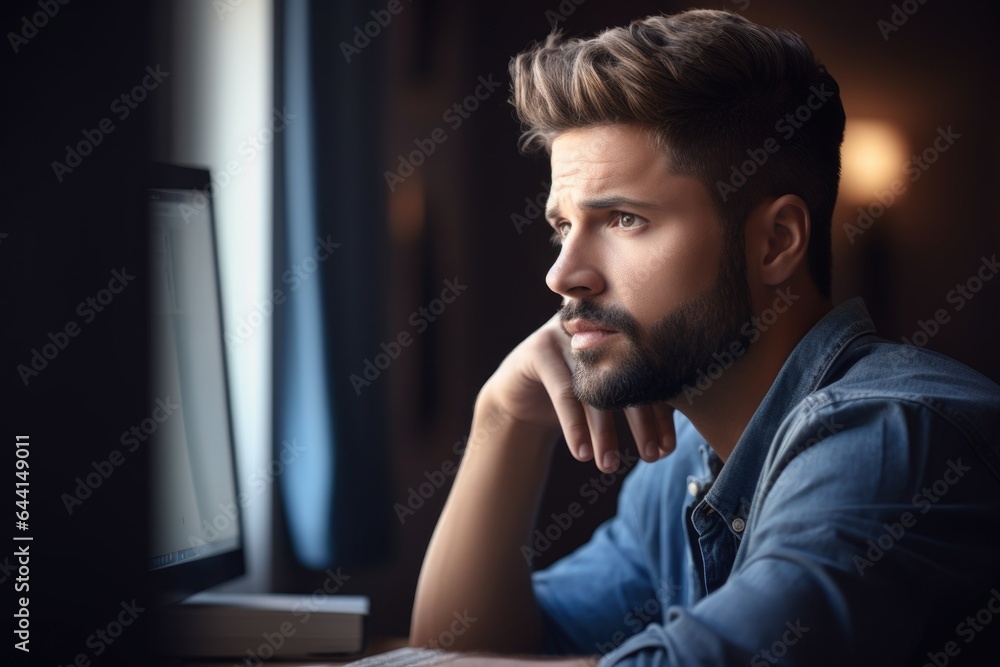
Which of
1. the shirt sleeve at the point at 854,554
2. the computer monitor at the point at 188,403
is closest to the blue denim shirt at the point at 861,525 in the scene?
the shirt sleeve at the point at 854,554

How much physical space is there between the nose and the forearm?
306mm

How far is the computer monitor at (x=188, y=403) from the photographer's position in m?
0.98

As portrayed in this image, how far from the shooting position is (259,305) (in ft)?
5.78

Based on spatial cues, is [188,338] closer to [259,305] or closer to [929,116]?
[259,305]

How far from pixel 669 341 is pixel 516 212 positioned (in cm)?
82

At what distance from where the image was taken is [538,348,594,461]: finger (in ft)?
3.91

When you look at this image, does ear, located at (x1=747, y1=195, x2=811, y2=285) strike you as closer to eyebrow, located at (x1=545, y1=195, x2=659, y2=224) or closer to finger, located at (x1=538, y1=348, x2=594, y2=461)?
eyebrow, located at (x1=545, y1=195, x2=659, y2=224)

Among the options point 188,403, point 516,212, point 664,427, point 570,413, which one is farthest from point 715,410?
point 516,212

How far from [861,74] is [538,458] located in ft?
3.64

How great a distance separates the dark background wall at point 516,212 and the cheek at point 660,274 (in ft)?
2.47

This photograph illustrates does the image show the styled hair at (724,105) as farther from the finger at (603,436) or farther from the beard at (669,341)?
the finger at (603,436)

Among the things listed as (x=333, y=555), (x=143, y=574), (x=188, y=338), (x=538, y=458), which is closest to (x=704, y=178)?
(x=538, y=458)

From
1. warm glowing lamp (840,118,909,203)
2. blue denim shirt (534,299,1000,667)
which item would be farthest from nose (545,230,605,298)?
warm glowing lamp (840,118,909,203)

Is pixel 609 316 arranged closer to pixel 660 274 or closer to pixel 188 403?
pixel 660 274
